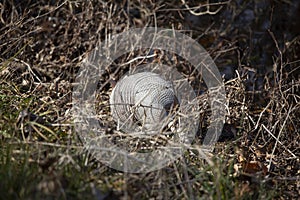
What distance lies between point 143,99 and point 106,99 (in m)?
0.59

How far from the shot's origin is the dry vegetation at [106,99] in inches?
107

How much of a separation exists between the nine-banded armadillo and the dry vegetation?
30 cm

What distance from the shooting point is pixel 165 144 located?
126 inches

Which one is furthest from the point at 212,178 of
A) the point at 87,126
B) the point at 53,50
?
the point at 53,50

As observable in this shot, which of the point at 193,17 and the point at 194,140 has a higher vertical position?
the point at 193,17

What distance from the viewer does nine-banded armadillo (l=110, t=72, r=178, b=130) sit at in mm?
3682

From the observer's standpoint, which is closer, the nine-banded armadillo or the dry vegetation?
the dry vegetation

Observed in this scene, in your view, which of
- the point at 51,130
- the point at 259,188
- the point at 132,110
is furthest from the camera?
the point at 132,110

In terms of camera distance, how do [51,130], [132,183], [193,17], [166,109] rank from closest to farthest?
1. [132,183]
2. [51,130]
3. [166,109]
4. [193,17]

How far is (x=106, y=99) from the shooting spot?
13.9 feet

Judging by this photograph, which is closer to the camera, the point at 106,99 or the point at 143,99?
the point at 143,99

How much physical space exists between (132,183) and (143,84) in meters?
1.48

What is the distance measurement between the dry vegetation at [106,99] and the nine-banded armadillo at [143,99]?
30 centimetres

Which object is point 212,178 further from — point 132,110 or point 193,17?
point 193,17
